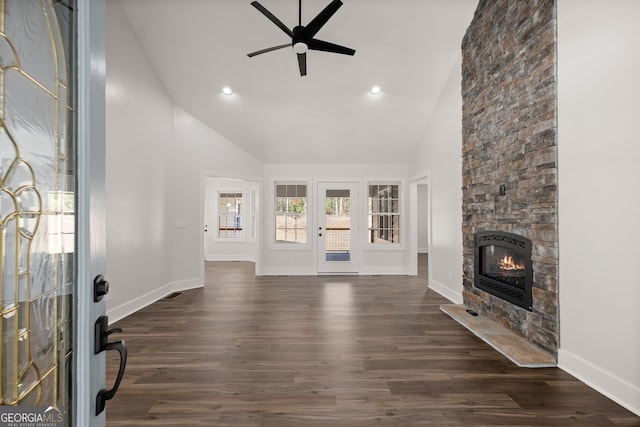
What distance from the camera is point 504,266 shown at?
3.29 m

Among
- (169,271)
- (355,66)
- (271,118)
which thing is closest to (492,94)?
(355,66)

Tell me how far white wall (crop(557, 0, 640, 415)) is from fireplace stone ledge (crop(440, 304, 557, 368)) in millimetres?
160

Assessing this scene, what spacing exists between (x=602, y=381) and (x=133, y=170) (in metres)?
5.03

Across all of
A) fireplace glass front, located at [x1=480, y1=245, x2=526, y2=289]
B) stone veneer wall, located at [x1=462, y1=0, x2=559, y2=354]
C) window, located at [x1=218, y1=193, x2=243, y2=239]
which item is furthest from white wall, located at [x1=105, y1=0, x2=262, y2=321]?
fireplace glass front, located at [x1=480, y1=245, x2=526, y2=289]

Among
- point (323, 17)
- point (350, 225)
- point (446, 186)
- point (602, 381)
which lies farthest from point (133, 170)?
point (602, 381)

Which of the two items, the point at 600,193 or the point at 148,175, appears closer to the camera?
the point at 600,193

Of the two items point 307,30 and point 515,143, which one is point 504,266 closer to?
point 515,143

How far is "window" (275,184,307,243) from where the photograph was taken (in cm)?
691

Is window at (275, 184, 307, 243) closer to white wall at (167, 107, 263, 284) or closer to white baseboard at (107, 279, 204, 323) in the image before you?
white wall at (167, 107, 263, 284)

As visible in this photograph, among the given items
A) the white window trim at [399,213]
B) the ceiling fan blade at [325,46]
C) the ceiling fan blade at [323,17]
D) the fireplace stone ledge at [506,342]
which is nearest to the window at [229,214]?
the white window trim at [399,213]

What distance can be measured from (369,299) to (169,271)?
3.18 metres

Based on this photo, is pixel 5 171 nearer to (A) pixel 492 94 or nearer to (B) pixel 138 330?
(B) pixel 138 330

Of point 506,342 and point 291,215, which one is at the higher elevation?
point 291,215

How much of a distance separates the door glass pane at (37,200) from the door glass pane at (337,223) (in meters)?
6.16
